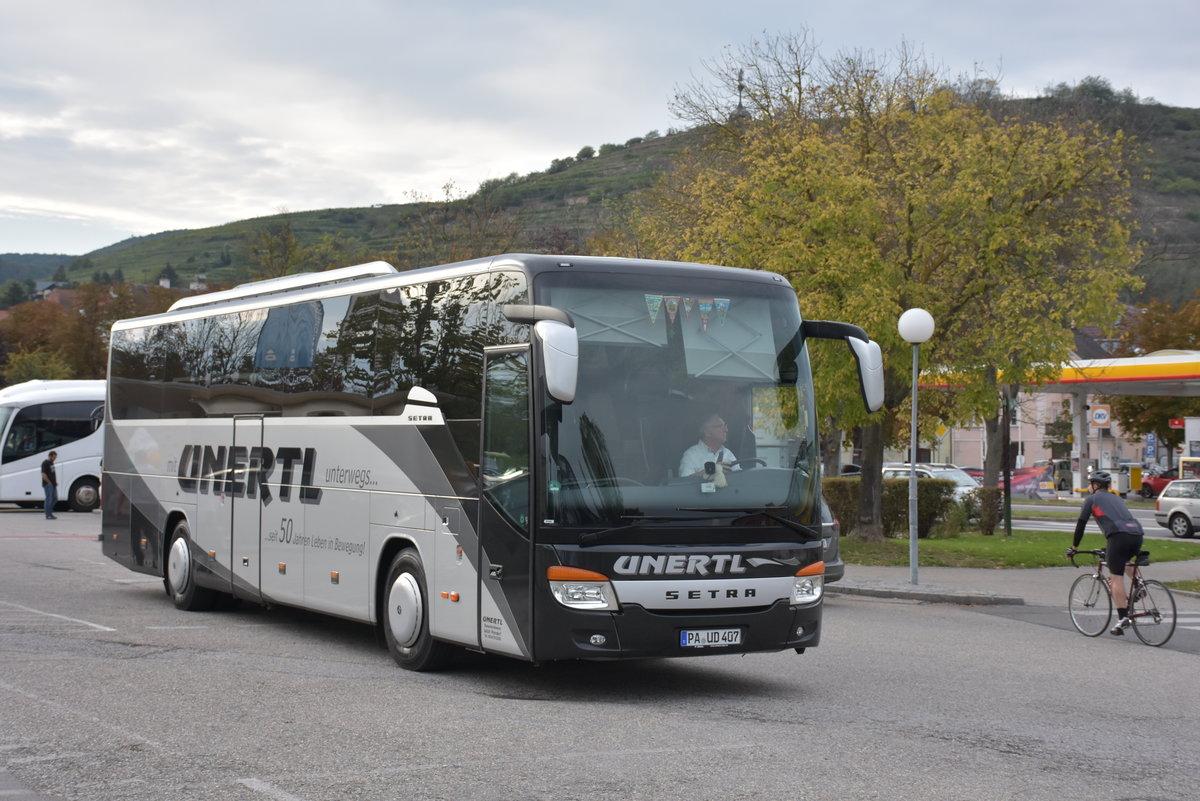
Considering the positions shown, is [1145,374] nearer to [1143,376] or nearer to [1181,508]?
[1143,376]

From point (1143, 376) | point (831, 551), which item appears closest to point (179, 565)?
point (831, 551)

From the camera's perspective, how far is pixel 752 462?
10008 mm

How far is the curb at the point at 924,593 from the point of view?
749 inches

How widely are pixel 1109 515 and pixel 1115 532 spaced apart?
0.62ft

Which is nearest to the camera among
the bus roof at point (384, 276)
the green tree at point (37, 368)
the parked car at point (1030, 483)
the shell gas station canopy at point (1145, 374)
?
the bus roof at point (384, 276)

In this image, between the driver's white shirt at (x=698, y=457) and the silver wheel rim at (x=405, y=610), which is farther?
the silver wheel rim at (x=405, y=610)

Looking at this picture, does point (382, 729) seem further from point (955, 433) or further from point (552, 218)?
point (552, 218)

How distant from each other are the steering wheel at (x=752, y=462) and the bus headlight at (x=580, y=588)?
4.23 feet

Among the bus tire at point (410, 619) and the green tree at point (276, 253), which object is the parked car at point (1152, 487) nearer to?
the green tree at point (276, 253)

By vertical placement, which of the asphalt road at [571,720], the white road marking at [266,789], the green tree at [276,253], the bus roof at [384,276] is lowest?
the asphalt road at [571,720]

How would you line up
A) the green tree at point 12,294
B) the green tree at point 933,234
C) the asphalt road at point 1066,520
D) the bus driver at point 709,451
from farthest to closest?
the green tree at point 12,294, the asphalt road at point 1066,520, the green tree at point 933,234, the bus driver at point 709,451

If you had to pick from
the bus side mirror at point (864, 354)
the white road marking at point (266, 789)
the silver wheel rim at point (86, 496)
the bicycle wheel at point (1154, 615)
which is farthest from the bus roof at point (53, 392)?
the white road marking at point (266, 789)

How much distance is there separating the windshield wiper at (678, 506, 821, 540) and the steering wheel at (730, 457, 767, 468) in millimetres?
303

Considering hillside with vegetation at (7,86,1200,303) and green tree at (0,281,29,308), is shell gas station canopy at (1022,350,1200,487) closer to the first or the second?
hillside with vegetation at (7,86,1200,303)
